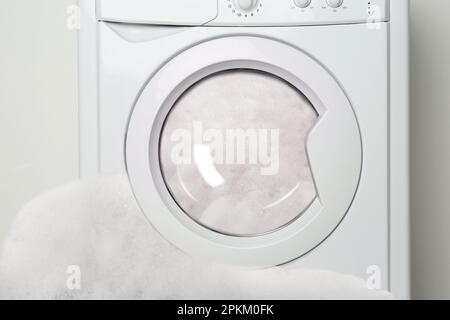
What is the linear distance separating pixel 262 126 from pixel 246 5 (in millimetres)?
228

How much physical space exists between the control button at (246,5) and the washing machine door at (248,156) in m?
0.06

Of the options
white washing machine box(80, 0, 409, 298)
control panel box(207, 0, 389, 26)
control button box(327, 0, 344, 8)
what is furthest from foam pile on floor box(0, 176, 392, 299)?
control button box(327, 0, 344, 8)

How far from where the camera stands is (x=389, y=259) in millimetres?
898

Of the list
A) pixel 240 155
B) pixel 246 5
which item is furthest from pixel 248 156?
pixel 246 5

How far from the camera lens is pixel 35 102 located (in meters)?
1.29

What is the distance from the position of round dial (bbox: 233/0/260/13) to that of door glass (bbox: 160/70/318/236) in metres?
0.13

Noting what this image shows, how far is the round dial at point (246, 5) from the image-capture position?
2.93ft

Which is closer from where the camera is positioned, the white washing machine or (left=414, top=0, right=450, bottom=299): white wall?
the white washing machine

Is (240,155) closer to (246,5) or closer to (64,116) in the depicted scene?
(246,5)

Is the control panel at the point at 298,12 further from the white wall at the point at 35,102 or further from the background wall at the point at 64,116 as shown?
the white wall at the point at 35,102

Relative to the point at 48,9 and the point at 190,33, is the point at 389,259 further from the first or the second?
the point at 48,9

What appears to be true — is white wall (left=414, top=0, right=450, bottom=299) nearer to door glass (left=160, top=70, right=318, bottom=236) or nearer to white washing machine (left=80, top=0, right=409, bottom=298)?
white washing machine (left=80, top=0, right=409, bottom=298)

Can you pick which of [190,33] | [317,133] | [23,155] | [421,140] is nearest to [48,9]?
[23,155]

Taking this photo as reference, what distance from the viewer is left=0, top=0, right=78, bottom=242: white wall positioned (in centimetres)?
129
